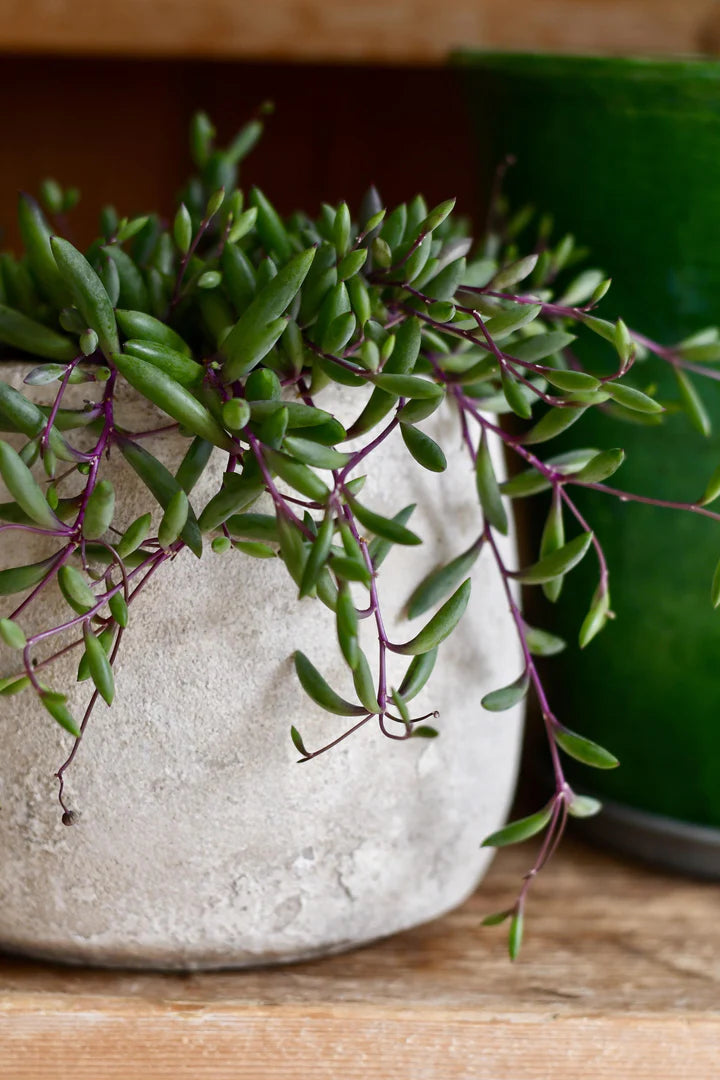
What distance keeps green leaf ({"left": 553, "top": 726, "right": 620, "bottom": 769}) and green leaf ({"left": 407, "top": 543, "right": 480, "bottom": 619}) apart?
9 cm

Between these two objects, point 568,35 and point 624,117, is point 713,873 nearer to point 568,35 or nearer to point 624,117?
point 624,117

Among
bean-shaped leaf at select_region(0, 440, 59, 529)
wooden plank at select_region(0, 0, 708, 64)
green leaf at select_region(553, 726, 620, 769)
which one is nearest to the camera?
bean-shaped leaf at select_region(0, 440, 59, 529)

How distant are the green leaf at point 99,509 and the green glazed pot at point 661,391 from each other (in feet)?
1.26

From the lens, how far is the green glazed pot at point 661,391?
2.26 feet

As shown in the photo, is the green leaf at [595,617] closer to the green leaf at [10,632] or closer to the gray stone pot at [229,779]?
the gray stone pot at [229,779]

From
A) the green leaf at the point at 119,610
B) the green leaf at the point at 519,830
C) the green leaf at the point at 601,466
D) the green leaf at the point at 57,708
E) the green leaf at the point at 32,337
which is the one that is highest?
the green leaf at the point at 32,337

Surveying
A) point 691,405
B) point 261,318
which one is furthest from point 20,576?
point 691,405

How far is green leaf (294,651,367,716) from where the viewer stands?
1.65 ft

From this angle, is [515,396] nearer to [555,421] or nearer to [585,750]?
[555,421]

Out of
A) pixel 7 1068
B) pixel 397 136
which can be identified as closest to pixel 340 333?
pixel 7 1068

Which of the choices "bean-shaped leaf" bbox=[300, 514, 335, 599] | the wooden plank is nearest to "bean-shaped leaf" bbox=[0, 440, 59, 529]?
"bean-shaped leaf" bbox=[300, 514, 335, 599]

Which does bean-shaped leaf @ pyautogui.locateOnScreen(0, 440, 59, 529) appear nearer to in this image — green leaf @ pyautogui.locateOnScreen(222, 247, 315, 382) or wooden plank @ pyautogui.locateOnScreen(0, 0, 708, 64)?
green leaf @ pyautogui.locateOnScreen(222, 247, 315, 382)

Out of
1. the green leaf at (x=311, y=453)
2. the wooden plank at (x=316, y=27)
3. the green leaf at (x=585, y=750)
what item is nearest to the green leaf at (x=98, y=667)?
the green leaf at (x=311, y=453)

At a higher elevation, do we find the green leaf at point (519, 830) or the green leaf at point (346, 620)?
the green leaf at point (346, 620)
